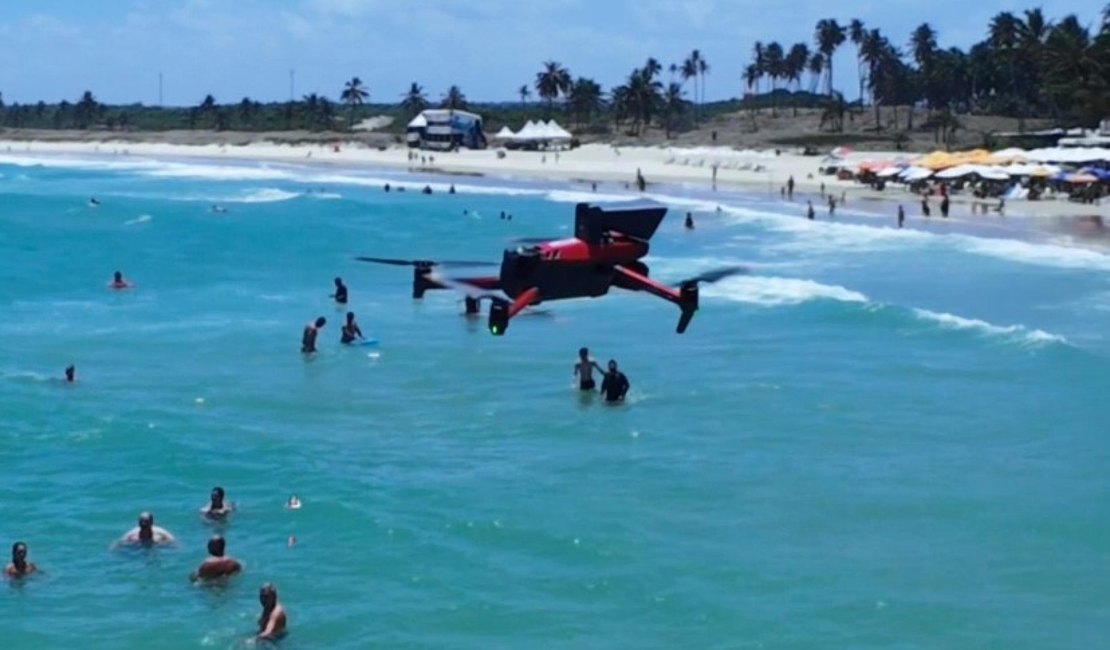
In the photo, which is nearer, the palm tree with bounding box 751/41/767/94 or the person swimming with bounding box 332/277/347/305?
the person swimming with bounding box 332/277/347/305

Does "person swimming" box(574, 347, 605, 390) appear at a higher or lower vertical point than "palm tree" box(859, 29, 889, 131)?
lower

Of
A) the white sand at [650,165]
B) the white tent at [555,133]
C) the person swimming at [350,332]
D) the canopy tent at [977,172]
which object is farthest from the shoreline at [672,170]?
the person swimming at [350,332]

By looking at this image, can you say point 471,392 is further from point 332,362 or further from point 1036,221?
point 1036,221

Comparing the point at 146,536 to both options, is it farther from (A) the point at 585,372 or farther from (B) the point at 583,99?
(B) the point at 583,99

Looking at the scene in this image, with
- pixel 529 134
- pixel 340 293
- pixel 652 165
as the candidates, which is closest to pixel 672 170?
pixel 652 165

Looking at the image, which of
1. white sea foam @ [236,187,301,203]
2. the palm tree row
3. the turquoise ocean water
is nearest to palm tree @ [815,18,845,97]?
the palm tree row

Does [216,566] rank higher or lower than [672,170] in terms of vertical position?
lower

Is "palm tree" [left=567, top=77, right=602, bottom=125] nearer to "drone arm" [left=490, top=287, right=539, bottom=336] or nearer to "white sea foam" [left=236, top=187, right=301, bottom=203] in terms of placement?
"white sea foam" [left=236, top=187, right=301, bottom=203]

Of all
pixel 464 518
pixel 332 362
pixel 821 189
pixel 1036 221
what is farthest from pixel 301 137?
pixel 464 518
